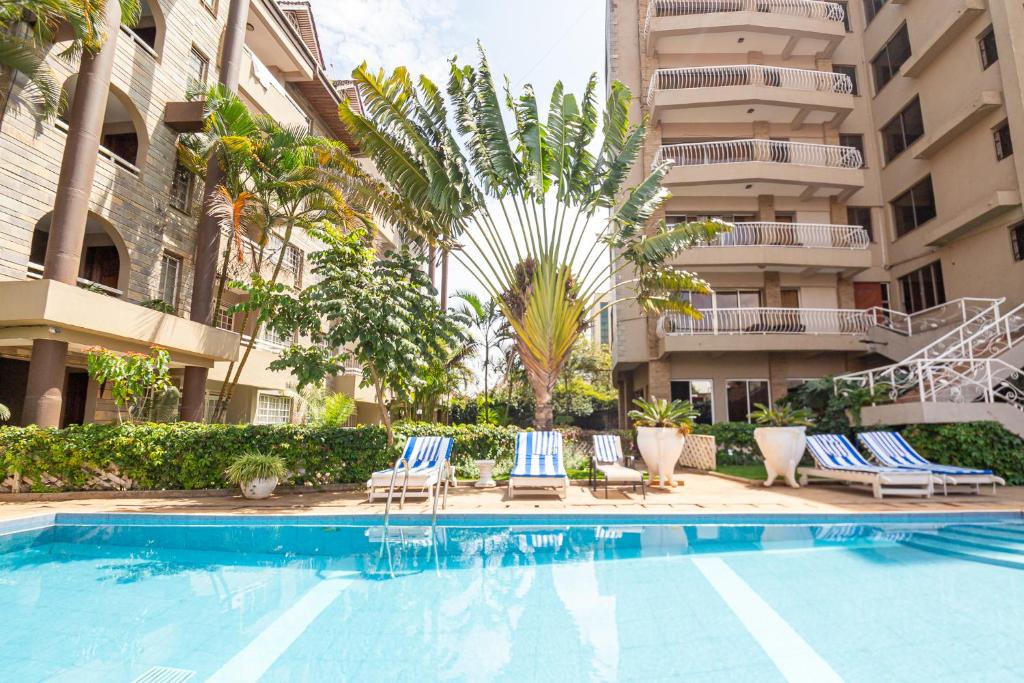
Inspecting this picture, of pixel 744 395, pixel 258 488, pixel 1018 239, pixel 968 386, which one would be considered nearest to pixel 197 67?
pixel 258 488

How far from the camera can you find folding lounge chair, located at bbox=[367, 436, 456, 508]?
8.30 metres

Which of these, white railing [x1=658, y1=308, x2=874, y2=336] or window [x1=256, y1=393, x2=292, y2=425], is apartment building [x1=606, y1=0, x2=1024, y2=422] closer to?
white railing [x1=658, y1=308, x2=874, y2=336]

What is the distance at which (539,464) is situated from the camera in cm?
977

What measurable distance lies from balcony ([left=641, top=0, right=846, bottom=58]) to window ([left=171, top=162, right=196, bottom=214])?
668 inches

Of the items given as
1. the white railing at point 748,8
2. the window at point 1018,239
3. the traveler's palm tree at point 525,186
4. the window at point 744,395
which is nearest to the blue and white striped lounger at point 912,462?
the traveler's palm tree at point 525,186

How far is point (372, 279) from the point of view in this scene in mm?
9914

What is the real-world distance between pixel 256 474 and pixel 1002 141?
Result: 2124 cm

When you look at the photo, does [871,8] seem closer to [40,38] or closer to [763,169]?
[763,169]

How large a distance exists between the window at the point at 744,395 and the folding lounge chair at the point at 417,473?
40.7 feet

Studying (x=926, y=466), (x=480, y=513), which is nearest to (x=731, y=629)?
(x=480, y=513)

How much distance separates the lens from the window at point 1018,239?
14.8 metres

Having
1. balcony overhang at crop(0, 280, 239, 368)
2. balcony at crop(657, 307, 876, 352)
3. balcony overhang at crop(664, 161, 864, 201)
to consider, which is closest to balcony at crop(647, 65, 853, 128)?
balcony overhang at crop(664, 161, 864, 201)

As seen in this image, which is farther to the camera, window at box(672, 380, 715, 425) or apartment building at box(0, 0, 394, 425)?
window at box(672, 380, 715, 425)

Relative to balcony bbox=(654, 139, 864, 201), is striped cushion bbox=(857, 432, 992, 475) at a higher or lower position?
lower
